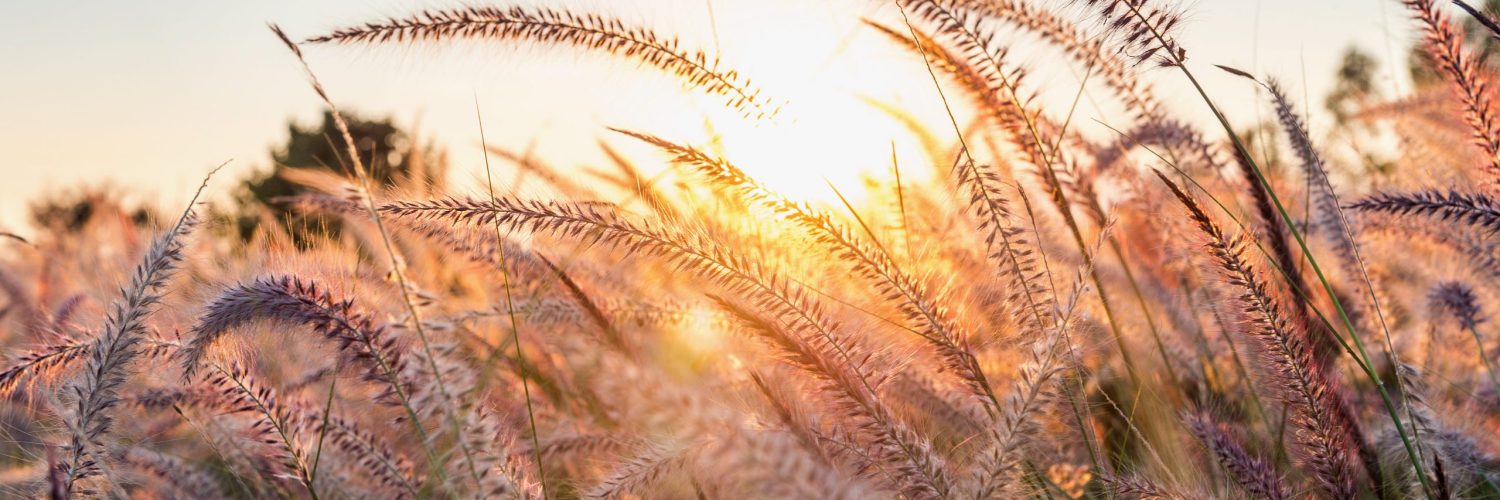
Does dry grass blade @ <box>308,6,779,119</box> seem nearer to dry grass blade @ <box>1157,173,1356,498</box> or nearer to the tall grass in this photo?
the tall grass

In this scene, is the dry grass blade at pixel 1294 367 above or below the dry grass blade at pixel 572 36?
below

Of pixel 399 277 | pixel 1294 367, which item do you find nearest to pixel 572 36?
pixel 399 277

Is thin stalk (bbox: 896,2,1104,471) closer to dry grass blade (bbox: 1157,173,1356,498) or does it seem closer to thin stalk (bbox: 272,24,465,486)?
dry grass blade (bbox: 1157,173,1356,498)

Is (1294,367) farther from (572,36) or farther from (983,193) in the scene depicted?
(572,36)

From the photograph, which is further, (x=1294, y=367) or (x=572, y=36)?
(x=572, y=36)

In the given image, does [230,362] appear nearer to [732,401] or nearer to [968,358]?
[732,401]

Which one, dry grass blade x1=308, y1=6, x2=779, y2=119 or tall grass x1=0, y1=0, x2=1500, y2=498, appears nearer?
tall grass x1=0, y1=0, x2=1500, y2=498

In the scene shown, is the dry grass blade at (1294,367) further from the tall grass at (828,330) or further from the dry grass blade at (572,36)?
the dry grass blade at (572,36)

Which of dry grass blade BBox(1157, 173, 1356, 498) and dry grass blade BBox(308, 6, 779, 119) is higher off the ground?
dry grass blade BBox(308, 6, 779, 119)

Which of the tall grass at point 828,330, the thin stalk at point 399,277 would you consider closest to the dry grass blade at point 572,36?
the tall grass at point 828,330

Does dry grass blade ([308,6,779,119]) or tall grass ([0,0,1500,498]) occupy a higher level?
dry grass blade ([308,6,779,119])

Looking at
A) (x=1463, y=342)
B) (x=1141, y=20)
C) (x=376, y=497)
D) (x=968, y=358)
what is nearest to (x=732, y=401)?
(x=968, y=358)

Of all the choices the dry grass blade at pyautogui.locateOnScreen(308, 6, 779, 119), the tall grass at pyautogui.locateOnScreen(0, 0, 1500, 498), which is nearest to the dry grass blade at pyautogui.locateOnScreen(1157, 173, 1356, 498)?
the tall grass at pyautogui.locateOnScreen(0, 0, 1500, 498)

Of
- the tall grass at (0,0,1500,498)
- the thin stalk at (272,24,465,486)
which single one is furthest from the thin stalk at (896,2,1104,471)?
the thin stalk at (272,24,465,486)
